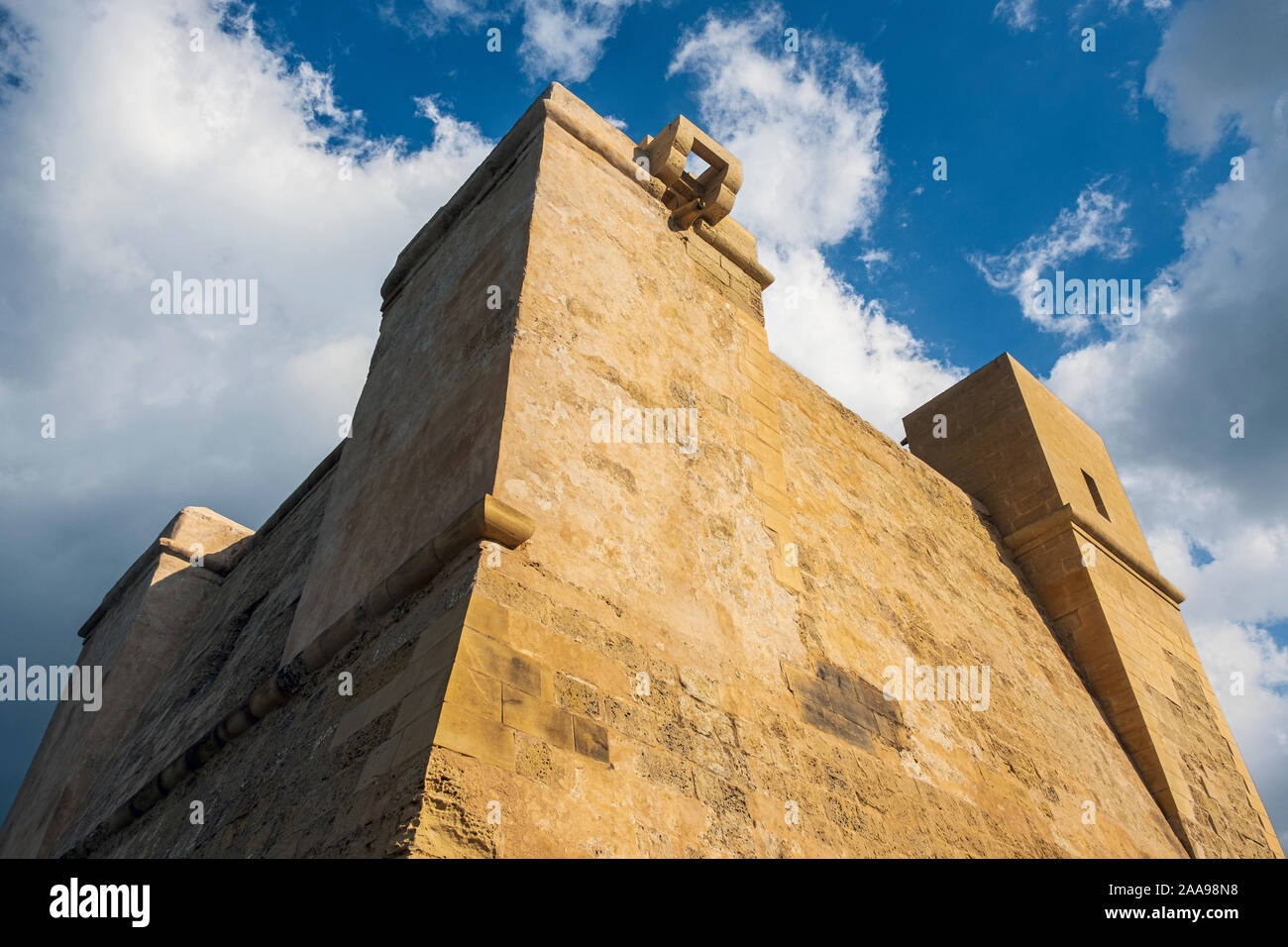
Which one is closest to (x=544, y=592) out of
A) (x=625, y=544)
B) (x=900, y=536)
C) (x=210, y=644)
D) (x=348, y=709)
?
(x=625, y=544)

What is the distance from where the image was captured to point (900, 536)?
6.42 meters

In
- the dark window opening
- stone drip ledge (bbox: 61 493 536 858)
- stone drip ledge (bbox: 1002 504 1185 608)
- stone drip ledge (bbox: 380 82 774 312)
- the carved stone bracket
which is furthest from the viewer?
the dark window opening

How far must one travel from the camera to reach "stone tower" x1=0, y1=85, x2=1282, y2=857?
3.05 m

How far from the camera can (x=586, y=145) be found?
5355 mm

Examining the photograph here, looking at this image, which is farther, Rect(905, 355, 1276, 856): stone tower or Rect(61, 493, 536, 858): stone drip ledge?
Rect(905, 355, 1276, 856): stone tower

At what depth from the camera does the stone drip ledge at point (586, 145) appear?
527 cm

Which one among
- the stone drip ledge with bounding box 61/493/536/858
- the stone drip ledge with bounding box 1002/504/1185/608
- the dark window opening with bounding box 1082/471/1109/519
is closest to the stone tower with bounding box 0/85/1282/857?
the stone drip ledge with bounding box 61/493/536/858

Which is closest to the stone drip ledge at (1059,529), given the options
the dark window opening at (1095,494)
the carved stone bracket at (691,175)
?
the dark window opening at (1095,494)

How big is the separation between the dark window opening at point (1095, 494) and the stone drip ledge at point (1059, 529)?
0.51 m

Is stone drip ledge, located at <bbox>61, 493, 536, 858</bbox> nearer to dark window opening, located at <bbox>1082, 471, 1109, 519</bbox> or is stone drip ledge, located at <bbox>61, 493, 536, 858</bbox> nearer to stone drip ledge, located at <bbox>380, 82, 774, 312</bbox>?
stone drip ledge, located at <bbox>380, 82, 774, 312</bbox>

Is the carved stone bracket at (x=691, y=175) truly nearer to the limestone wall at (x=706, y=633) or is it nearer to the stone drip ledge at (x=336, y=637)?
the limestone wall at (x=706, y=633)

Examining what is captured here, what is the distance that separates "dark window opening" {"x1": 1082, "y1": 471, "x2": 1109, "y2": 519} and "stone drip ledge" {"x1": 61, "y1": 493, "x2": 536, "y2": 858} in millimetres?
6793

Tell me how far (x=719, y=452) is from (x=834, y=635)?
3.52ft
